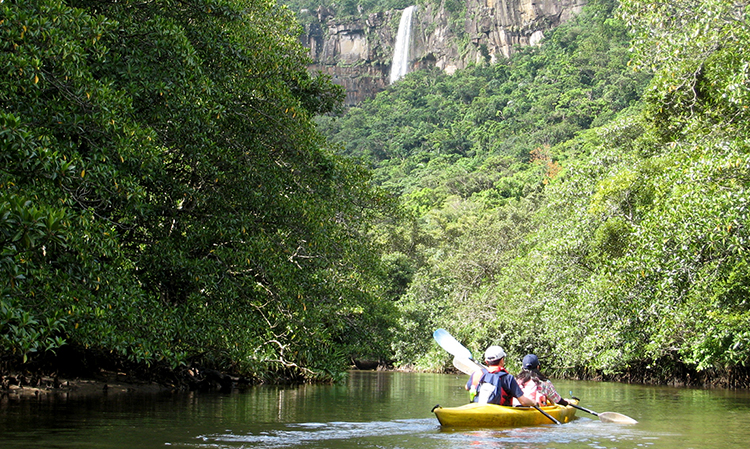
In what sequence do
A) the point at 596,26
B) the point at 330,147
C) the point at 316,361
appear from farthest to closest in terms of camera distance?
the point at 596,26 < the point at 330,147 < the point at 316,361

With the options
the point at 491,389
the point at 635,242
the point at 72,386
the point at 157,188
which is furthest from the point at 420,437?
the point at 72,386

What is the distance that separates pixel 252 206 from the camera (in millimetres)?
10734

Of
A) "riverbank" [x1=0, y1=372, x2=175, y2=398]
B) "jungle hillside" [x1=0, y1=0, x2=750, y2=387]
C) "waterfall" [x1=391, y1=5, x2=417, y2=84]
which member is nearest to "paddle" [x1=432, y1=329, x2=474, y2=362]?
"jungle hillside" [x1=0, y1=0, x2=750, y2=387]

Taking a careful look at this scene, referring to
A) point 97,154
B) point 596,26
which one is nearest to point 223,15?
point 97,154

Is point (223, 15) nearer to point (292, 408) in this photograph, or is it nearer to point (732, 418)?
point (292, 408)

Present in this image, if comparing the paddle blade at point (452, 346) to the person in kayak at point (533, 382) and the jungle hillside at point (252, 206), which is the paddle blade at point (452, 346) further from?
the jungle hillside at point (252, 206)

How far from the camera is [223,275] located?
34.0 feet

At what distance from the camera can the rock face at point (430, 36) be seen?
101375 millimetres

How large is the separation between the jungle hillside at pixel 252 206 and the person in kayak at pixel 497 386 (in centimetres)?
341

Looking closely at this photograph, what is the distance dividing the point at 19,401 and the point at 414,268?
31.1 meters

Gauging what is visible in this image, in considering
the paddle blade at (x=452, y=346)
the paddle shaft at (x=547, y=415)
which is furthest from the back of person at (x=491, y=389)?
the paddle blade at (x=452, y=346)

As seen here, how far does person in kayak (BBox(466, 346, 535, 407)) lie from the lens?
8.88m

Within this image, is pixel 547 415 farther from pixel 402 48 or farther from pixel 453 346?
pixel 402 48

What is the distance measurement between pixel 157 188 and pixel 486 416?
590cm
